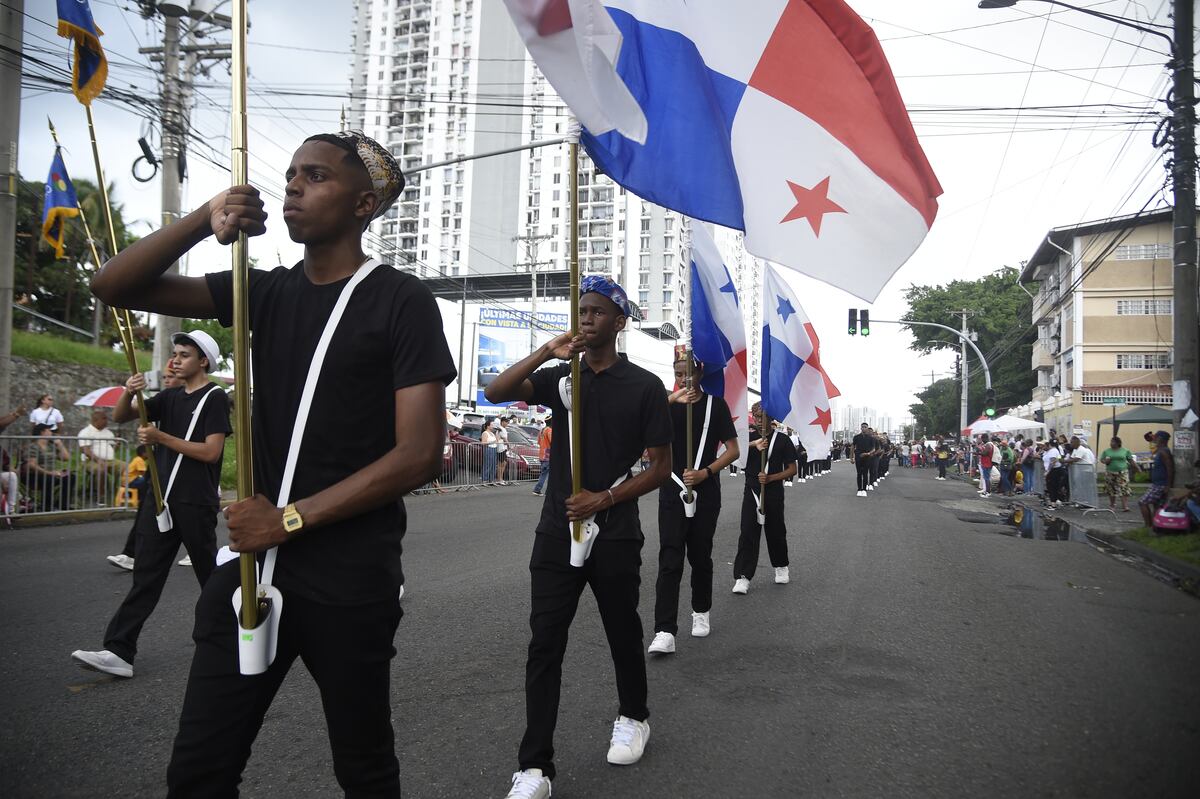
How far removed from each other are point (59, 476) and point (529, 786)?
11.3 meters

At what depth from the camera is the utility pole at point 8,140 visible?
10.8 m

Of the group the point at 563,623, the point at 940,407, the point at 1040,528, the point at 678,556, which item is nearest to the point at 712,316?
the point at 678,556

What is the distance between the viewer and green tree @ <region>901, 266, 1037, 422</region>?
5931 cm

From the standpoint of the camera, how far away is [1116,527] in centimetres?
1467

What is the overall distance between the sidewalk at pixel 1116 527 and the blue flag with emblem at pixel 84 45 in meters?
10.2

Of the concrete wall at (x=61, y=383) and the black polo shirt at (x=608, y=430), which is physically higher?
the concrete wall at (x=61, y=383)

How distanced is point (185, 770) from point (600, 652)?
3616 mm

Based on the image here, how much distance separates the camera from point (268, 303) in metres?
2.11

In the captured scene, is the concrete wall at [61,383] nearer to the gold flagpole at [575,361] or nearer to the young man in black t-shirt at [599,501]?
the young man in black t-shirt at [599,501]

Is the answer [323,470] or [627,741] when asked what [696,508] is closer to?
[627,741]

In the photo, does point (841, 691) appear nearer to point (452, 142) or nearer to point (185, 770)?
point (185, 770)

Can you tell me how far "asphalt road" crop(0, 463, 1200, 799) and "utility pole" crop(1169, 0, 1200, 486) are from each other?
5010mm

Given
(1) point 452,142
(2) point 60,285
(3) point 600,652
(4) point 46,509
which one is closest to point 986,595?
(3) point 600,652

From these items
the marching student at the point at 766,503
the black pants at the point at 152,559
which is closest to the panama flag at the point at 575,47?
the black pants at the point at 152,559
